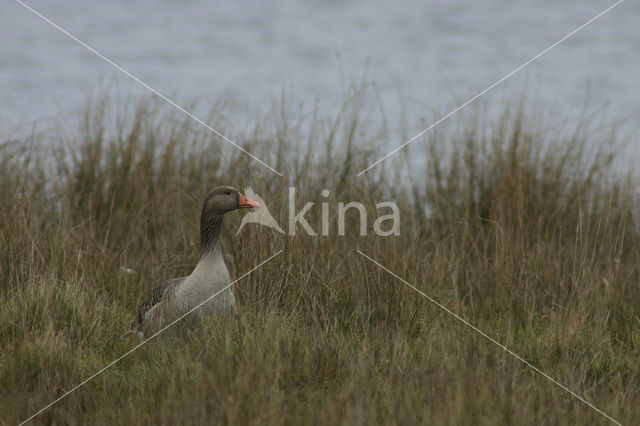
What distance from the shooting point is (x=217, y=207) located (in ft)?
22.2

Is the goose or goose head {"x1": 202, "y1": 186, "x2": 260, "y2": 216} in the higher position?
goose head {"x1": 202, "y1": 186, "x2": 260, "y2": 216}

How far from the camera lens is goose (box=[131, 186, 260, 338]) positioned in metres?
6.18

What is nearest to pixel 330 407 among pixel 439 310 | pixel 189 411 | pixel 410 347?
pixel 189 411

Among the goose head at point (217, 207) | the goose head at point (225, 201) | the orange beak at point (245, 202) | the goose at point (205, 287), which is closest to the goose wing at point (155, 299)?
the goose at point (205, 287)

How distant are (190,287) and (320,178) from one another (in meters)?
2.86

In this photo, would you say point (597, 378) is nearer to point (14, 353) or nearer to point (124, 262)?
point (14, 353)

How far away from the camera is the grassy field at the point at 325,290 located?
5.20 metres

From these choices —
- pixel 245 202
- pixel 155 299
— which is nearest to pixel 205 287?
pixel 155 299

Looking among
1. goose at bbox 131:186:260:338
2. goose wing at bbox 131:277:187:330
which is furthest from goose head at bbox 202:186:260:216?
goose wing at bbox 131:277:187:330

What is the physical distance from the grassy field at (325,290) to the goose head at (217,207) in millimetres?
423

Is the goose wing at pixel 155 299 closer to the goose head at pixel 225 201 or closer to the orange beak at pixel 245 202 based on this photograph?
the goose head at pixel 225 201

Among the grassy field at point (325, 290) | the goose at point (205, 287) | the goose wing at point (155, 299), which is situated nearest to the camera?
the grassy field at point (325, 290)

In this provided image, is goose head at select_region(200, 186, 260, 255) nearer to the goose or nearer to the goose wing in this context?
the goose

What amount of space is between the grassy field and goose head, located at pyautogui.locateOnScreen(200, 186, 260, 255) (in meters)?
0.42
